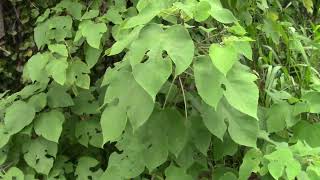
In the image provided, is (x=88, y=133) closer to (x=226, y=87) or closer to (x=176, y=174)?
(x=176, y=174)

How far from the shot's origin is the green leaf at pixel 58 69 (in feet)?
7.38

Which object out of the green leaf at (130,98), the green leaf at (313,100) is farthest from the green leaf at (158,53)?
the green leaf at (313,100)

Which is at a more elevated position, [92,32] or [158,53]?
[158,53]

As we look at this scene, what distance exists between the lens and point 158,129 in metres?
1.76

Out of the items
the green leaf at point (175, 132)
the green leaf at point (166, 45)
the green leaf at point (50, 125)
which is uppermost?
the green leaf at point (166, 45)

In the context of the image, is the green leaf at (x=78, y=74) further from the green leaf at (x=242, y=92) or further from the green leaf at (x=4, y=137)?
the green leaf at (x=242, y=92)

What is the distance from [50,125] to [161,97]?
606mm

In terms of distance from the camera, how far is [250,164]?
1725mm

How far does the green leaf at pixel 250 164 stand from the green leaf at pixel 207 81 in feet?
1.08

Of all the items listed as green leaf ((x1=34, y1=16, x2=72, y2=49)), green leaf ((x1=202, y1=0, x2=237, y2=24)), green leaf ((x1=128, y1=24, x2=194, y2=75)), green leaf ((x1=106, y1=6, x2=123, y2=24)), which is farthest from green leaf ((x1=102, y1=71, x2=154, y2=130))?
green leaf ((x1=34, y1=16, x2=72, y2=49))

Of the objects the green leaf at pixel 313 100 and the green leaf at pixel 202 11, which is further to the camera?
the green leaf at pixel 313 100

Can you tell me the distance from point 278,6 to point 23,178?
2.25m

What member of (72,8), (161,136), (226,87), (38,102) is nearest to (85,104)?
(38,102)

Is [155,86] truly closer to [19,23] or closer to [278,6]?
[19,23]
